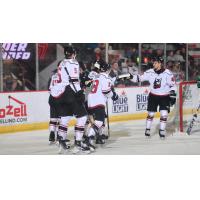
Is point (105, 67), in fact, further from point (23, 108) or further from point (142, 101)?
point (23, 108)

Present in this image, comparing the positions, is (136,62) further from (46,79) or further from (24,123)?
(24,123)

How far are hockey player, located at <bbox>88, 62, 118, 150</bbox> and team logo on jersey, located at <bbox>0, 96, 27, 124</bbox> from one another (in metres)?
0.68

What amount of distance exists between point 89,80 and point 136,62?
591mm

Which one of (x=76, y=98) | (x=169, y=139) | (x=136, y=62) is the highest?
(x=136, y=62)

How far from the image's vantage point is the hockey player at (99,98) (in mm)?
5215

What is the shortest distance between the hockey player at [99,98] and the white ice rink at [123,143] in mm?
153

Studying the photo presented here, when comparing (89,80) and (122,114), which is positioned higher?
(89,80)

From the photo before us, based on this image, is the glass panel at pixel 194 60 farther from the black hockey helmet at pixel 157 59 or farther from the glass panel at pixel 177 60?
the black hockey helmet at pixel 157 59

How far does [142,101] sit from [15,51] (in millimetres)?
1350

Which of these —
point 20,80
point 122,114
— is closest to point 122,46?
point 122,114

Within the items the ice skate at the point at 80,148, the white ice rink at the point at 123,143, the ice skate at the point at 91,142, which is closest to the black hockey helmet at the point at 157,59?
the white ice rink at the point at 123,143

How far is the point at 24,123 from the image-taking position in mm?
5438

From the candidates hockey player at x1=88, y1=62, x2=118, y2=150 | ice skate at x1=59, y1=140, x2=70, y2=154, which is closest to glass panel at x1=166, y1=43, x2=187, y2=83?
hockey player at x1=88, y1=62, x2=118, y2=150

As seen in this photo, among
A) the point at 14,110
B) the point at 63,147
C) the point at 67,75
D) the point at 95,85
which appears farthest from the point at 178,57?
the point at 14,110
